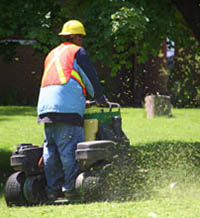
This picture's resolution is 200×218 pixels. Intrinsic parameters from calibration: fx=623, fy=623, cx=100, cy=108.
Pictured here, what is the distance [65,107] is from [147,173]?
162 cm

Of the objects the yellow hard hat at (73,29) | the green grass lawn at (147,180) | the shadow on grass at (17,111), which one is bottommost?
the green grass lawn at (147,180)

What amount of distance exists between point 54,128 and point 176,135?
732 cm

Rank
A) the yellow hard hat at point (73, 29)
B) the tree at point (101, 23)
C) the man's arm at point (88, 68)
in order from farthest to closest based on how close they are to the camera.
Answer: the tree at point (101, 23) < the yellow hard hat at point (73, 29) < the man's arm at point (88, 68)

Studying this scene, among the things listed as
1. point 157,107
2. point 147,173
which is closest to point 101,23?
point 147,173

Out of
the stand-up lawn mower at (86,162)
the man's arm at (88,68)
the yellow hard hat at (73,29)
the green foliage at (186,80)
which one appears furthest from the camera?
the green foliage at (186,80)

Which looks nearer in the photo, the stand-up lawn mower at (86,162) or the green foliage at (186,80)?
the stand-up lawn mower at (86,162)

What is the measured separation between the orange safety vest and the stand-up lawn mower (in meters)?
0.50

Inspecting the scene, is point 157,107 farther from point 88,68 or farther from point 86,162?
point 86,162

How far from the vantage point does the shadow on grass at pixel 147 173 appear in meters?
6.84

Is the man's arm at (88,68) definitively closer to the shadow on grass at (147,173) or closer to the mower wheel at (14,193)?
the shadow on grass at (147,173)

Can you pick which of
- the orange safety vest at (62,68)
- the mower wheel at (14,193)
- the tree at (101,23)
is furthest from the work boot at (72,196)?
the tree at (101,23)

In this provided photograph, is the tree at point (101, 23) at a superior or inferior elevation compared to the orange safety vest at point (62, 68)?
superior

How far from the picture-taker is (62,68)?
265 inches

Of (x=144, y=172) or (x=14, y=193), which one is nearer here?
(x=14, y=193)
